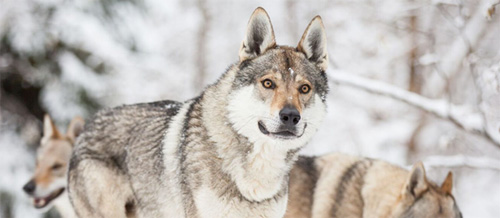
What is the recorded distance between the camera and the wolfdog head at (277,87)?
3.48 m

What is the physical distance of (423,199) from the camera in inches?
200

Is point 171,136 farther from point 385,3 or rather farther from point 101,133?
point 385,3

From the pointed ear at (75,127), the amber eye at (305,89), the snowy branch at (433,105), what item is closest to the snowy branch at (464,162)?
the snowy branch at (433,105)

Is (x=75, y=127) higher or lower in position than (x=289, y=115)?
higher

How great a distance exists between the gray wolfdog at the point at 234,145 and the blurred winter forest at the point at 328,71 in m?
2.28

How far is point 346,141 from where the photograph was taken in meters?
16.8

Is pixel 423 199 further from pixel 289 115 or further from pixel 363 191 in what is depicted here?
pixel 289 115

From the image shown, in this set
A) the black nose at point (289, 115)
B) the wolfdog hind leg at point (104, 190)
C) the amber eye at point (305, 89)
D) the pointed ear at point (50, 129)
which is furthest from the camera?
the pointed ear at point (50, 129)

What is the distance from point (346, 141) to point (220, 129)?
13.5 m

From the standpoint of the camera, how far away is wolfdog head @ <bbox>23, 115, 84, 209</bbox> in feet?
21.7

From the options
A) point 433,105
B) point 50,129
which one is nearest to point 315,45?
point 433,105

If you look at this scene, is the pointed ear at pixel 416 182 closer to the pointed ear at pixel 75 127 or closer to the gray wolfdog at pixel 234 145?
the gray wolfdog at pixel 234 145

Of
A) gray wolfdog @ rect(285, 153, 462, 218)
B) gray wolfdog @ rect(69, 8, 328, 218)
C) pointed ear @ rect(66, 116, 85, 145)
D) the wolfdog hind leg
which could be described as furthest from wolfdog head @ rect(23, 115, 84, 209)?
gray wolfdog @ rect(285, 153, 462, 218)

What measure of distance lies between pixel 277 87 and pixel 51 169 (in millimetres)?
4221
